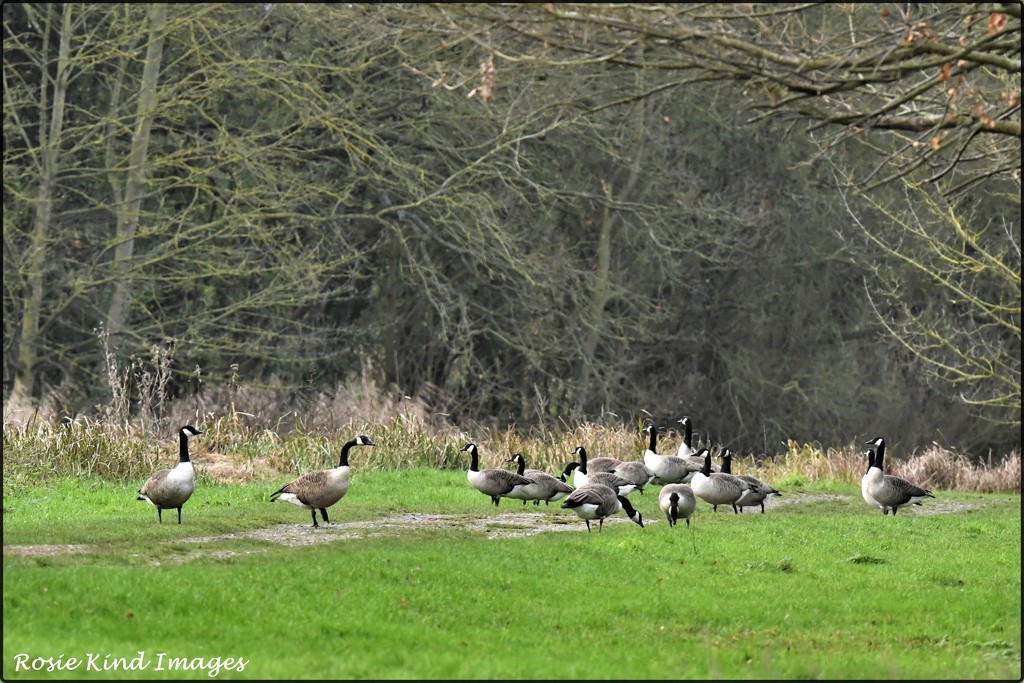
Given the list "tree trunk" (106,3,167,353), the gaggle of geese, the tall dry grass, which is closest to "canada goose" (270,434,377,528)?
the gaggle of geese

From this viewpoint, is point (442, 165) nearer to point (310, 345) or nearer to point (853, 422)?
point (310, 345)

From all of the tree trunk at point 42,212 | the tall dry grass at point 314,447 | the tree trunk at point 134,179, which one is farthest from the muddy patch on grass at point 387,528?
the tree trunk at point 42,212

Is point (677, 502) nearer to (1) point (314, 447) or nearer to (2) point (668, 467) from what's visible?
(2) point (668, 467)

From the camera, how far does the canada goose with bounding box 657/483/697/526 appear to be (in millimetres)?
15461

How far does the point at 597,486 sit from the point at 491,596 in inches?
171

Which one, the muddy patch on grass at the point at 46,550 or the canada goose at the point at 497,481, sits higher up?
the muddy patch on grass at the point at 46,550

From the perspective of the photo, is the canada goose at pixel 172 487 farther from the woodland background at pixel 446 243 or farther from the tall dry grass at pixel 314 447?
the woodland background at pixel 446 243

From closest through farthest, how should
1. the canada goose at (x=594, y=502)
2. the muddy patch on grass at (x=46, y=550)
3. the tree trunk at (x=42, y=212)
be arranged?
the muddy patch on grass at (x=46, y=550), the canada goose at (x=594, y=502), the tree trunk at (x=42, y=212)

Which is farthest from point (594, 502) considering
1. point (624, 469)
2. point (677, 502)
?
point (624, 469)

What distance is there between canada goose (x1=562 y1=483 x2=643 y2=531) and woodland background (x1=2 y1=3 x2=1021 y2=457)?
761 cm

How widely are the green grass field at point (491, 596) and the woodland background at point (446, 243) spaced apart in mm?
7239

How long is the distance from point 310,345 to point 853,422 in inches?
575

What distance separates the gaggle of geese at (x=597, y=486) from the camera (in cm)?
1448

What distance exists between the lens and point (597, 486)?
50.0 feet
